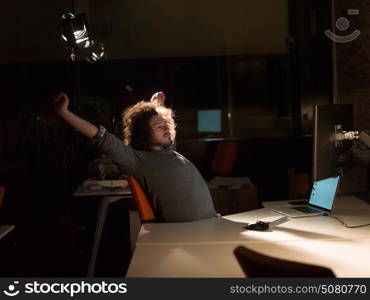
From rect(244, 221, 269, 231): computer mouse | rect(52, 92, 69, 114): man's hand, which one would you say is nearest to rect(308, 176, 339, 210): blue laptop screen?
rect(244, 221, 269, 231): computer mouse

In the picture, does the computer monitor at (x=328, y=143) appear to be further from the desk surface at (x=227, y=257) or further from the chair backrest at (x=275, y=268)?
the chair backrest at (x=275, y=268)

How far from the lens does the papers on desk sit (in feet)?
14.8

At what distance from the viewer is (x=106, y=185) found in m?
4.58

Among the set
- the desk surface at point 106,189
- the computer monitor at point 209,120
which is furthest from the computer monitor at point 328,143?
the computer monitor at point 209,120

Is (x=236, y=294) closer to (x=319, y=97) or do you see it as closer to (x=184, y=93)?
(x=319, y=97)

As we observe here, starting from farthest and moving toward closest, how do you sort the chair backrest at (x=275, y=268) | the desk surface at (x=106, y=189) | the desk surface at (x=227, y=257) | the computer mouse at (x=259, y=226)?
the desk surface at (x=106, y=189) < the computer mouse at (x=259, y=226) < the desk surface at (x=227, y=257) < the chair backrest at (x=275, y=268)

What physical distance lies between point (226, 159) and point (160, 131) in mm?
3190

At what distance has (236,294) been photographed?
5.33 ft

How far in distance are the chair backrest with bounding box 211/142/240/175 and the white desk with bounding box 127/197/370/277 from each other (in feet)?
10.1

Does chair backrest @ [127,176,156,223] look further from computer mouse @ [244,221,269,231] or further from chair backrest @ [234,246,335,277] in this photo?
chair backrest @ [234,246,335,277]

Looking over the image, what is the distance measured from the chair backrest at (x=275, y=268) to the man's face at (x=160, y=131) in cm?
141

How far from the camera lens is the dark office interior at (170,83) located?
568 centimetres

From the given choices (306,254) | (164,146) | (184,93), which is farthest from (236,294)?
(184,93)

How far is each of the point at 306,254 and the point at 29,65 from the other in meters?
5.25
